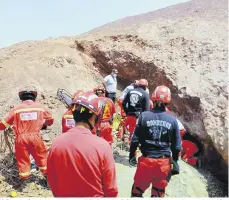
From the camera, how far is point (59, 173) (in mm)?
2910

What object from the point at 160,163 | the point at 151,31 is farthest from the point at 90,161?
the point at 151,31

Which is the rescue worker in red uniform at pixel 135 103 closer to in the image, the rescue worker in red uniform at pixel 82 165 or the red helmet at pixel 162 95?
the red helmet at pixel 162 95

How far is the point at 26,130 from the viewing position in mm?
6109

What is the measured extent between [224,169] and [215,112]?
1361mm

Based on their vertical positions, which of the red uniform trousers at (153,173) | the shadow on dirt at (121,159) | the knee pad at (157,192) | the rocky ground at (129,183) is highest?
the red uniform trousers at (153,173)

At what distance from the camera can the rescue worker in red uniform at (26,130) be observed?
20.0 ft

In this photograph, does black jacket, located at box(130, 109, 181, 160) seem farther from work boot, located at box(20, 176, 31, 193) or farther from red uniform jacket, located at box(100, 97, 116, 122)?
work boot, located at box(20, 176, 31, 193)

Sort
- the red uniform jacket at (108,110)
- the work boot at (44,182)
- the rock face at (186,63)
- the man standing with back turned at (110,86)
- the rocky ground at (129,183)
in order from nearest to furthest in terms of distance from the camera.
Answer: the rocky ground at (129,183) → the work boot at (44,182) → the red uniform jacket at (108,110) → the rock face at (186,63) → the man standing with back turned at (110,86)

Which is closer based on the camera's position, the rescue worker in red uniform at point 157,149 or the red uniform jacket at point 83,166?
the red uniform jacket at point 83,166

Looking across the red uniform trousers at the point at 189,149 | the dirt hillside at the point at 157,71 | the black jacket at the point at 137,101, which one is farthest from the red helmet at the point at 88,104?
the red uniform trousers at the point at 189,149

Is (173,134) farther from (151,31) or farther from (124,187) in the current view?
(151,31)

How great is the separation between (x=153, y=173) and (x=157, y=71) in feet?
18.5

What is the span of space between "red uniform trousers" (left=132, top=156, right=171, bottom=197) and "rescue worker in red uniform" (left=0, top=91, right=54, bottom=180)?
1.89 meters

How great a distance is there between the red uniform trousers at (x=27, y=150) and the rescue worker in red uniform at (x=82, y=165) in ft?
10.6
